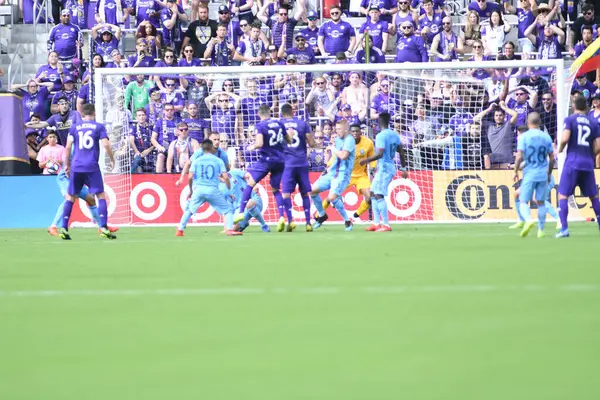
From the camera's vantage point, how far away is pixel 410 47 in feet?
83.3

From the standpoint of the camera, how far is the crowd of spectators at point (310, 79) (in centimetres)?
2391

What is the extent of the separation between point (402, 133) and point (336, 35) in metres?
3.17

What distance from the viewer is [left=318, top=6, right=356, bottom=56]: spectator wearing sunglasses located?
2598 cm

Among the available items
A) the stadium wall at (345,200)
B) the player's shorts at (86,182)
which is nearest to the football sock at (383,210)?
the stadium wall at (345,200)

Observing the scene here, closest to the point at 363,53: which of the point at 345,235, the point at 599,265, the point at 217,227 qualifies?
the point at 217,227

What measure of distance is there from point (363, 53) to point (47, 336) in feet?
63.4

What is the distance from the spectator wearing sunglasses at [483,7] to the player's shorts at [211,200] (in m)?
10.1

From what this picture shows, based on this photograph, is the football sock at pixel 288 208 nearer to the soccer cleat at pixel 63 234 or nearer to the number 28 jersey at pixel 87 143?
the number 28 jersey at pixel 87 143

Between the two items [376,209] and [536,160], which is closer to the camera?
[536,160]

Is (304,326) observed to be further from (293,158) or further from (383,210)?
(293,158)

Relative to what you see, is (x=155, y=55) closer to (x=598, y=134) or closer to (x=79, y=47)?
(x=79, y=47)

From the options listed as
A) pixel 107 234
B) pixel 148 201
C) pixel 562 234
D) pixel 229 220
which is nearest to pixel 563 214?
pixel 562 234

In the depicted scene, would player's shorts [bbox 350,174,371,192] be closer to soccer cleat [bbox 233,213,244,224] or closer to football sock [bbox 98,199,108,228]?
soccer cleat [bbox 233,213,244,224]

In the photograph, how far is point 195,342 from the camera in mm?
6375
